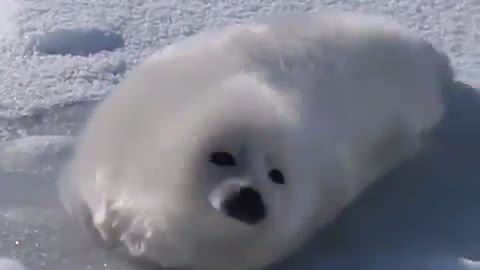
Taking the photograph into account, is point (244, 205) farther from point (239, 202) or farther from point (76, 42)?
point (76, 42)

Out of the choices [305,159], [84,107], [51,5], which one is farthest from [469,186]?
[51,5]

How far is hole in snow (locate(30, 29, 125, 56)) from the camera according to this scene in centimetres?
347

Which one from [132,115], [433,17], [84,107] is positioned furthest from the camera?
[433,17]

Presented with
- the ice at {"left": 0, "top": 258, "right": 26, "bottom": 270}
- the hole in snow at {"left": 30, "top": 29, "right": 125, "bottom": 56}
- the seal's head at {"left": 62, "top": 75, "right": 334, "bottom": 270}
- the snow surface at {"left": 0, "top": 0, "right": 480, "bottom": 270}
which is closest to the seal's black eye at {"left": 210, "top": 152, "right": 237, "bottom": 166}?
the seal's head at {"left": 62, "top": 75, "right": 334, "bottom": 270}

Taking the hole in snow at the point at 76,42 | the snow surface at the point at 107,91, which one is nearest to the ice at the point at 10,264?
the snow surface at the point at 107,91

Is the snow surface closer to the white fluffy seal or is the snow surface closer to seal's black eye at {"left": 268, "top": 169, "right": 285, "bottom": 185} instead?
the white fluffy seal

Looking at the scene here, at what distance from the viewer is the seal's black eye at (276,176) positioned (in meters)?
2.19

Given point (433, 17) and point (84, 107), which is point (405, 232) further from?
point (433, 17)

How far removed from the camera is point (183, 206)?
2.19 meters

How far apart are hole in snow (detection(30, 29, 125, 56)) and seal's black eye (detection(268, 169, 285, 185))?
139 cm

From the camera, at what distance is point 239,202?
2094mm

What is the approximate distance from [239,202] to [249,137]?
0.14 meters

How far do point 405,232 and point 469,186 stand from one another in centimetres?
28

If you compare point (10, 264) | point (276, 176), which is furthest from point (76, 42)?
point (276, 176)
